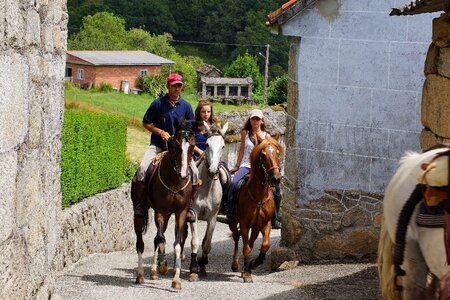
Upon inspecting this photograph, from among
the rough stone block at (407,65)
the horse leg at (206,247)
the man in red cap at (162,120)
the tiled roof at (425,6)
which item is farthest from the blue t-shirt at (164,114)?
the tiled roof at (425,6)

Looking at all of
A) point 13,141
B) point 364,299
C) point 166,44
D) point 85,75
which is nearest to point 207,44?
point 166,44

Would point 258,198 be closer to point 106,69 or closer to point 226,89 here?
point 106,69

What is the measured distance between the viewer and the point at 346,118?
40.9 ft

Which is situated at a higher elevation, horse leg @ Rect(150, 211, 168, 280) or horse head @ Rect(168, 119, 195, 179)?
horse head @ Rect(168, 119, 195, 179)

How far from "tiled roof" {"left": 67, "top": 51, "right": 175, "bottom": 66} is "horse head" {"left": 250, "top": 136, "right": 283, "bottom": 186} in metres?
55.5

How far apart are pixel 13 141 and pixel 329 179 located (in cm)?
913

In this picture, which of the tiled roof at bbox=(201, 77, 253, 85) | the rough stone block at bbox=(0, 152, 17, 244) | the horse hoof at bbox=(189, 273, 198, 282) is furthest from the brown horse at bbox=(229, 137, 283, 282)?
the tiled roof at bbox=(201, 77, 253, 85)

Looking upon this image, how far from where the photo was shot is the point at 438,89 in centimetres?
724

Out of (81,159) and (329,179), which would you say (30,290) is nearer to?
(329,179)

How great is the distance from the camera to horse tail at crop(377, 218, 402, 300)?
4.16 metres

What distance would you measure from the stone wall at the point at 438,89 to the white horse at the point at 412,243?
2909mm

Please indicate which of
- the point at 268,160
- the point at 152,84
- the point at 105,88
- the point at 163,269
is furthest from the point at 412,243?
the point at 152,84

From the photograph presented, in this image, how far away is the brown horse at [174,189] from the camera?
10.3 metres

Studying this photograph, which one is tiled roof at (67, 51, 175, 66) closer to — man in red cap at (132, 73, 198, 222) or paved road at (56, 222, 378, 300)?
paved road at (56, 222, 378, 300)
